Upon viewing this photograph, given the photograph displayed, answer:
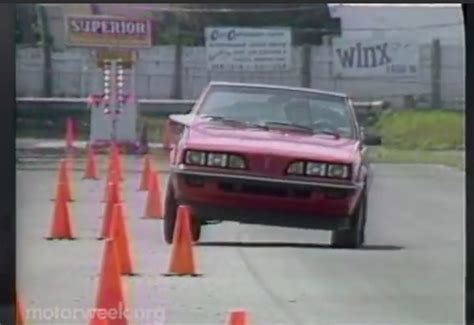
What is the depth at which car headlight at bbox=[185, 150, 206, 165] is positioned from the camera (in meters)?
4.97

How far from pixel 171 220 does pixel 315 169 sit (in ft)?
1.74

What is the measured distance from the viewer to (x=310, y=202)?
500 centimetres

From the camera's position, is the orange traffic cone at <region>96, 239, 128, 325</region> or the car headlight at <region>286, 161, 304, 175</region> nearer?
the orange traffic cone at <region>96, 239, 128, 325</region>

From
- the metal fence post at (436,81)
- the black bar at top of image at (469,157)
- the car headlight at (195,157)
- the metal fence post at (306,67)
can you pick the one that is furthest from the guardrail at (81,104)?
the black bar at top of image at (469,157)

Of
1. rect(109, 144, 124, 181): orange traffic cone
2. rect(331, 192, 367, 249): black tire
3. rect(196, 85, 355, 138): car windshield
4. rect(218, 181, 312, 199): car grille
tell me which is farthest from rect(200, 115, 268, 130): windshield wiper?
rect(331, 192, 367, 249): black tire

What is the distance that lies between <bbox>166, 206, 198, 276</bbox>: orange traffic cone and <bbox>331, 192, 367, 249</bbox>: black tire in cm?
50

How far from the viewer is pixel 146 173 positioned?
4.93 meters

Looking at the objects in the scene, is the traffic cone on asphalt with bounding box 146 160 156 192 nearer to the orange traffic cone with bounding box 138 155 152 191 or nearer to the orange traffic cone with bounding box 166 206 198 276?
the orange traffic cone with bounding box 138 155 152 191

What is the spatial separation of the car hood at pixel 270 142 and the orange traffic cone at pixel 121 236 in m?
0.34

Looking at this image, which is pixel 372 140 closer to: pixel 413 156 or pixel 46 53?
pixel 413 156

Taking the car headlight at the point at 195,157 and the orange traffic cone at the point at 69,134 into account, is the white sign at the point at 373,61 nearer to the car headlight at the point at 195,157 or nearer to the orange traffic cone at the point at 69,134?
the car headlight at the point at 195,157

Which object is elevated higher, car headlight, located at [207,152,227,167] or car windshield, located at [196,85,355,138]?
car windshield, located at [196,85,355,138]

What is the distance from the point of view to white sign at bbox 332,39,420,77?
195 inches

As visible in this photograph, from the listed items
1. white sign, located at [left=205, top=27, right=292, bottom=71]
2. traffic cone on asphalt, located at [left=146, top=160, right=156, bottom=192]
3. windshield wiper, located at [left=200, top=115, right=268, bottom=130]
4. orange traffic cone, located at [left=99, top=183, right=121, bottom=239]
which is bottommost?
orange traffic cone, located at [left=99, top=183, right=121, bottom=239]
